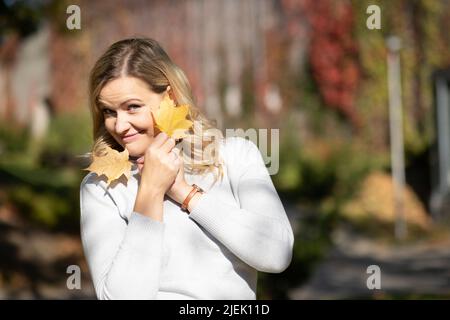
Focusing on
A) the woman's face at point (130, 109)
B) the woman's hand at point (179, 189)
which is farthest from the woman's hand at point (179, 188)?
the woman's face at point (130, 109)

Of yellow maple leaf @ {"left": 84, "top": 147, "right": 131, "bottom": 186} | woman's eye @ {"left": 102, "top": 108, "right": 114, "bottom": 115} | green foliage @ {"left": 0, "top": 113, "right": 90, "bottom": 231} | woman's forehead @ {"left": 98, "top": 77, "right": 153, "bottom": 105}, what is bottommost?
yellow maple leaf @ {"left": 84, "top": 147, "right": 131, "bottom": 186}

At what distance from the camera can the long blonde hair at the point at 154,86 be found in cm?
178

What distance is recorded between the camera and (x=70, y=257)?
786 cm

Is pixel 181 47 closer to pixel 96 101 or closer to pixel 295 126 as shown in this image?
pixel 295 126

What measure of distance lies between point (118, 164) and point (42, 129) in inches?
529

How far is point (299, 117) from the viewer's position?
43.5ft

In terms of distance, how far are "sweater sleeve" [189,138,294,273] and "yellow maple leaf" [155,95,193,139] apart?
0.58ft

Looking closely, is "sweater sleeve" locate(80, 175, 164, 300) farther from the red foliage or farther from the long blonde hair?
the red foliage

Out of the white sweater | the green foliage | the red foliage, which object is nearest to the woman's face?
the white sweater

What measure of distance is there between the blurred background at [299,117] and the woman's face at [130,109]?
15.4 ft

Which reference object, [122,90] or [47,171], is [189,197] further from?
[47,171]

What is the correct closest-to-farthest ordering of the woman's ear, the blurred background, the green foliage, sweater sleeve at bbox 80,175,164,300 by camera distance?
sweater sleeve at bbox 80,175,164,300 < the woman's ear < the blurred background < the green foliage

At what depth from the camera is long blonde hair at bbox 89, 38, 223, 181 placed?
1.78 meters

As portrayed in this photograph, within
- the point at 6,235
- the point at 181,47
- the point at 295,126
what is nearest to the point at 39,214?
the point at 6,235
